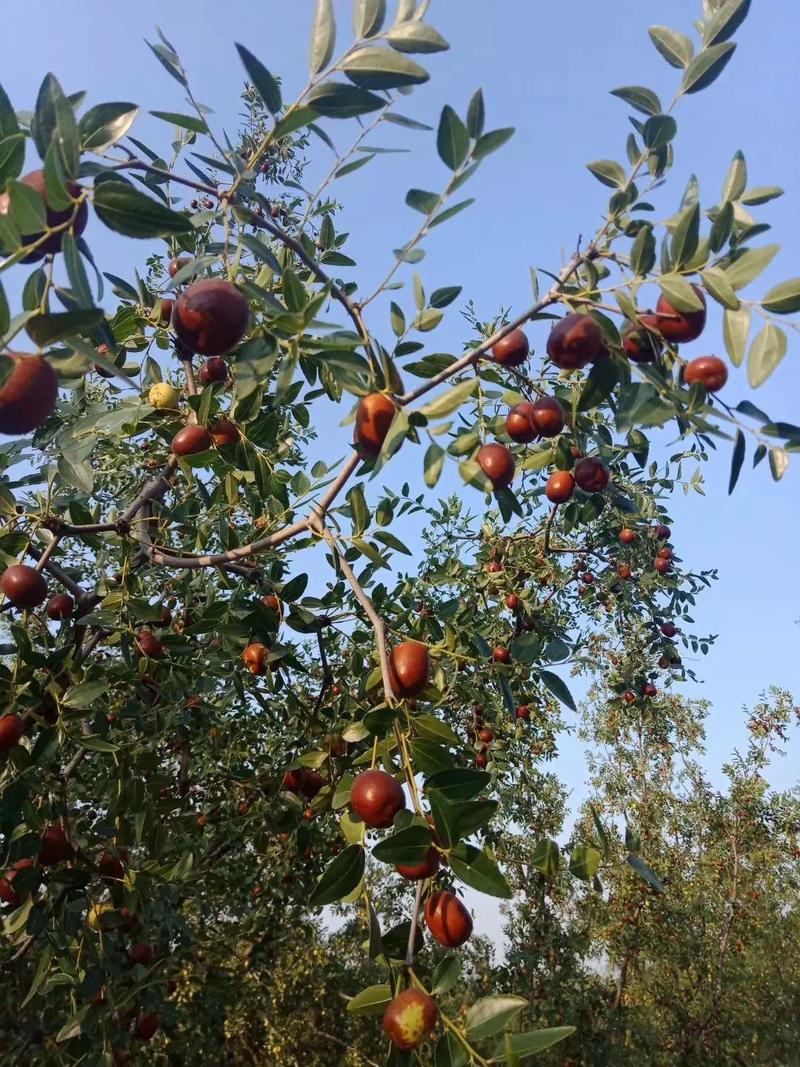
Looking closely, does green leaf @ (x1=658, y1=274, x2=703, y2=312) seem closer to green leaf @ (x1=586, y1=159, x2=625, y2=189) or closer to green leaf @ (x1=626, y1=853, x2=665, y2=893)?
green leaf @ (x1=586, y1=159, x2=625, y2=189)

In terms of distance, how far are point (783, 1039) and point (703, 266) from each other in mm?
17269

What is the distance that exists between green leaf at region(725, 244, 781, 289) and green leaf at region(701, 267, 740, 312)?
0.02 metres

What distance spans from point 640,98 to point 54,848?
2.84 meters

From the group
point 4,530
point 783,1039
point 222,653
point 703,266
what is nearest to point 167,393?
point 4,530

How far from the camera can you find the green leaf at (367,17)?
1.54 metres

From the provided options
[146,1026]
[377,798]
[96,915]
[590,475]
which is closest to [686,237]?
[590,475]

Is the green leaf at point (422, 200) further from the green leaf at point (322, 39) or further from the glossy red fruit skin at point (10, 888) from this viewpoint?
the glossy red fruit skin at point (10, 888)

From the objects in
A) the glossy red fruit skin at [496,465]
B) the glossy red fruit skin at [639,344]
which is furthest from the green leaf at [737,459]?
the glossy red fruit skin at [496,465]

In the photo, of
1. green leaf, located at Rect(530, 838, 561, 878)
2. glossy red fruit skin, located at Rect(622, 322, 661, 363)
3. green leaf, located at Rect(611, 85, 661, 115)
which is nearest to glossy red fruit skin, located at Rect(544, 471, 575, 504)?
glossy red fruit skin, located at Rect(622, 322, 661, 363)

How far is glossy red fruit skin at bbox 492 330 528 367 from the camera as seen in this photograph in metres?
1.95

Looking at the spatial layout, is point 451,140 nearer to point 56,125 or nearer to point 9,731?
point 56,125

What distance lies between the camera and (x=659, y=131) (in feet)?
5.51

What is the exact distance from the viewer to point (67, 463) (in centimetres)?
240

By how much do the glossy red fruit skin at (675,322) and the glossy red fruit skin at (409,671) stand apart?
927mm
